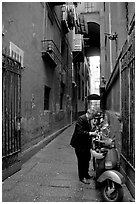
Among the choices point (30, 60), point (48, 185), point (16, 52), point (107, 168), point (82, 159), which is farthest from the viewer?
point (30, 60)

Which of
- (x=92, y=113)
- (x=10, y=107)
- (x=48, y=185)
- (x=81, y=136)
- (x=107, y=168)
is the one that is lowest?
(x=48, y=185)

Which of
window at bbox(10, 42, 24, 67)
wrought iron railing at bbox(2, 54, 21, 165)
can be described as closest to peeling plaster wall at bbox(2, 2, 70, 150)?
window at bbox(10, 42, 24, 67)

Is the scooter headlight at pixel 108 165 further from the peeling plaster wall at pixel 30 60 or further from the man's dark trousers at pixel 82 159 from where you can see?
the peeling plaster wall at pixel 30 60

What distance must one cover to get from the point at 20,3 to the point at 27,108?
3090 mm

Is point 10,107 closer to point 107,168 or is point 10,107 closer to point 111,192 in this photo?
point 107,168

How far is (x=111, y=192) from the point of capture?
3.31 metres

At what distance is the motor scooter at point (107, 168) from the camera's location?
3.25 meters

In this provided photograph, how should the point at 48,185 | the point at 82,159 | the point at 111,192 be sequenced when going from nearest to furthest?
the point at 111,192 < the point at 48,185 < the point at 82,159

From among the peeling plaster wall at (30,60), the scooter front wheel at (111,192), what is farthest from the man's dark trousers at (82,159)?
the peeling plaster wall at (30,60)

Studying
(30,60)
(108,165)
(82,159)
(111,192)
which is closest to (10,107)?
(82,159)

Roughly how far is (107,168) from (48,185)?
134cm

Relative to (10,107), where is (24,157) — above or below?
below

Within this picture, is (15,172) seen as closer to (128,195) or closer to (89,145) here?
(89,145)

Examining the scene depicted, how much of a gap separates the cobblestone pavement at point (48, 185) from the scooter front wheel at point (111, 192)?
16 centimetres
